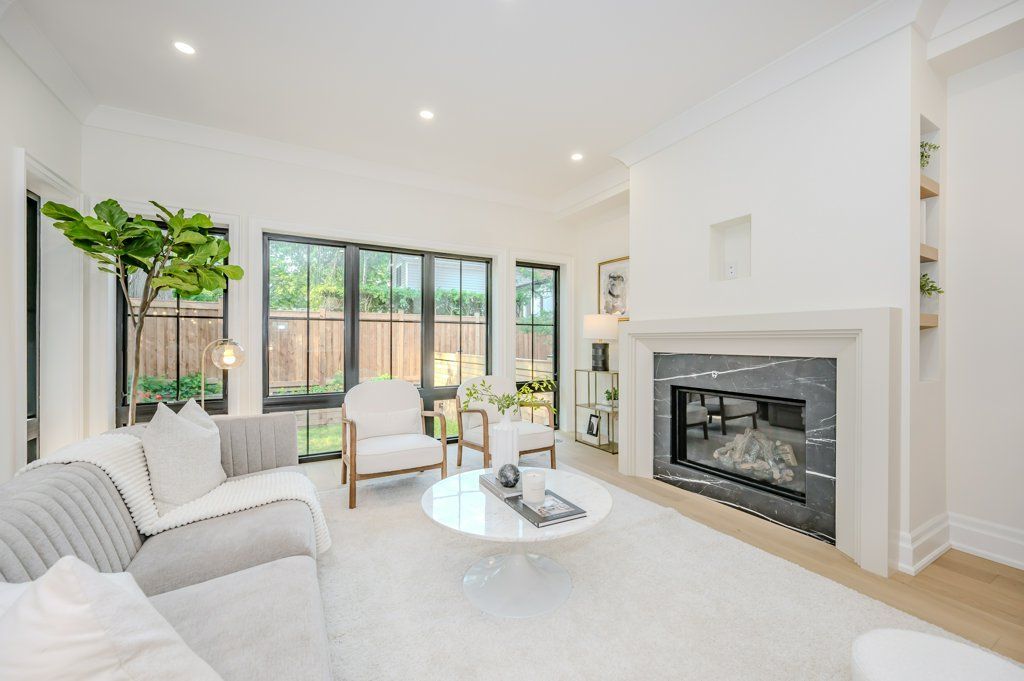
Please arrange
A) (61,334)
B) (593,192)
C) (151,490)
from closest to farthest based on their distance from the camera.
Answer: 1. (151,490)
2. (61,334)
3. (593,192)

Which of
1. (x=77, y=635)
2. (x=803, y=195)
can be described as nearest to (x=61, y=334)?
(x=77, y=635)

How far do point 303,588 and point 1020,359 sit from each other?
3.64 meters

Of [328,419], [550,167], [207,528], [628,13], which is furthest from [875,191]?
[328,419]

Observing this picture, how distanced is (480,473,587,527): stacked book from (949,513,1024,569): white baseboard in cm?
234

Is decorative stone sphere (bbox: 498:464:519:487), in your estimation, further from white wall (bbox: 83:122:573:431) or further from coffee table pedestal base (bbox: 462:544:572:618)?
white wall (bbox: 83:122:573:431)

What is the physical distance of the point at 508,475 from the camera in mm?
2297

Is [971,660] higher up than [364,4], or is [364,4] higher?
[364,4]

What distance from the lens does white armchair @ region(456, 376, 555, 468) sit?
147 inches

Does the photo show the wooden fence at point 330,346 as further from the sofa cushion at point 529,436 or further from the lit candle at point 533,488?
the lit candle at point 533,488

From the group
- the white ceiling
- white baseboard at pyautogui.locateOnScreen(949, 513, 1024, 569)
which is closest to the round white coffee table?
white baseboard at pyautogui.locateOnScreen(949, 513, 1024, 569)

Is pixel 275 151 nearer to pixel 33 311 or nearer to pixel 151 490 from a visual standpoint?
pixel 33 311

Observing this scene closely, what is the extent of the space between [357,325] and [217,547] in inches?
111

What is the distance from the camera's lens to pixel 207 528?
1.86 meters

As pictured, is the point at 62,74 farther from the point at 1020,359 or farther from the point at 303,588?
the point at 1020,359
